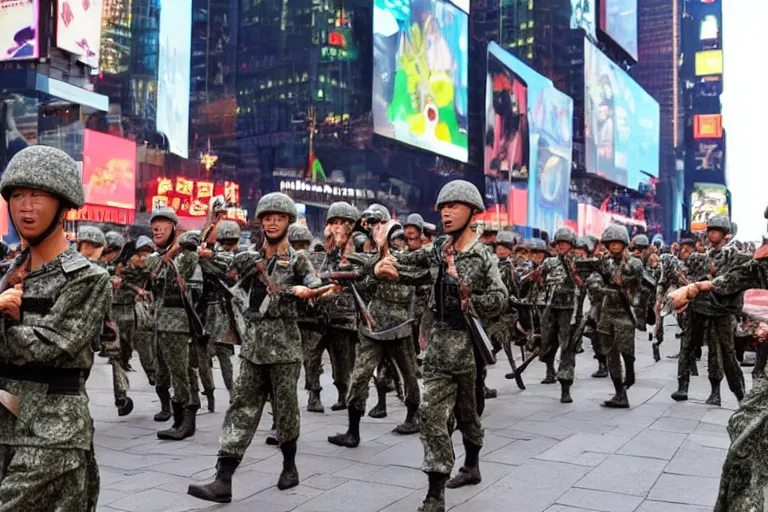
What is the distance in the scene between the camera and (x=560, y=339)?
32.7 ft

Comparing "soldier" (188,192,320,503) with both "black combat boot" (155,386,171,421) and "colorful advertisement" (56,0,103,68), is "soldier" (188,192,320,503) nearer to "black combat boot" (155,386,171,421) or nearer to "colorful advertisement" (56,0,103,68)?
"black combat boot" (155,386,171,421)

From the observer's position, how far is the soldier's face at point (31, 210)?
311 centimetres

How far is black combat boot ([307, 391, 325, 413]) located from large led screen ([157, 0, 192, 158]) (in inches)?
1228

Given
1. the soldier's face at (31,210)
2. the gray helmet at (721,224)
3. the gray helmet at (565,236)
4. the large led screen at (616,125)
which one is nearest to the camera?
the soldier's face at (31,210)

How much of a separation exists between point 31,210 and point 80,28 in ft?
90.0

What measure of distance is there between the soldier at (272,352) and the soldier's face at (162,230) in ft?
6.50

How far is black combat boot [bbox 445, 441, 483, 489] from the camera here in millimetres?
5758

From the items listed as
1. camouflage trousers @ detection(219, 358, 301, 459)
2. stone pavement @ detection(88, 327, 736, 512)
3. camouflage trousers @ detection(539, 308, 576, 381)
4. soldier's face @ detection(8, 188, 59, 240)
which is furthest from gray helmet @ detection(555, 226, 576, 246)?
soldier's face @ detection(8, 188, 59, 240)

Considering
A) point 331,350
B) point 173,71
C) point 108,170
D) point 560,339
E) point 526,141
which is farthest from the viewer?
point 526,141

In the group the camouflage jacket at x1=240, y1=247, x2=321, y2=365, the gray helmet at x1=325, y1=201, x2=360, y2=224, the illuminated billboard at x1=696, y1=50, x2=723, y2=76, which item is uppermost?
the illuminated billboard at x1=696, y1=50, x2=723, y2=76

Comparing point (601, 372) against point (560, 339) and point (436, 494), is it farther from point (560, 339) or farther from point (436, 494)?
point (436, 494)

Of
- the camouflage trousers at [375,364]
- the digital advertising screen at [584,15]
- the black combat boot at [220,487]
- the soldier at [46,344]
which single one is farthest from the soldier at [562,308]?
the digital advertising screen at [584,15]

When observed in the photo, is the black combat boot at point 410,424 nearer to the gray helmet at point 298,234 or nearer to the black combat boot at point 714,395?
the gray helmet at point 298,234

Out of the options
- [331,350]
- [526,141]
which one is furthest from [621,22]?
[331,350]
